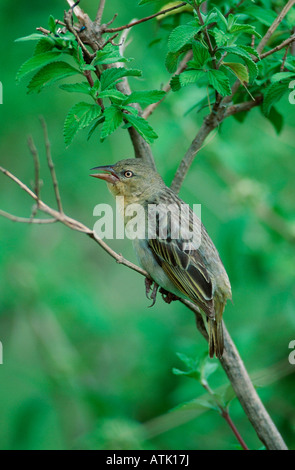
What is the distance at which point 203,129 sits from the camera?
3.33 metres

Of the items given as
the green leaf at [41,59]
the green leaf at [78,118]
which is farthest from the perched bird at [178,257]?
the green leaf at [41,59]

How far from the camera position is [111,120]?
2768 mm

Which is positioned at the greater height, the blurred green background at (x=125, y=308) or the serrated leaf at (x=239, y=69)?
the serrated leaf at (x=239, y=69)

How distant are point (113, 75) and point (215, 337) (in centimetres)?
151

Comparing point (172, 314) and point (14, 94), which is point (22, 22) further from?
point (172, 314)

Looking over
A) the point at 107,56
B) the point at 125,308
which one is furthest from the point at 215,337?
the point at 125,308

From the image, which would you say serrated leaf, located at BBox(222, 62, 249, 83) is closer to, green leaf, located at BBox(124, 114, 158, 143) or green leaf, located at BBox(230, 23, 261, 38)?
green leaf, located at BBox(230, 23, 261, 38)

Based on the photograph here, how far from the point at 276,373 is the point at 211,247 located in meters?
1.19

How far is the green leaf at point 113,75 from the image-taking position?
2768 millimetres

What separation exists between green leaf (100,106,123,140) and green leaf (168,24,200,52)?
38 centimetres

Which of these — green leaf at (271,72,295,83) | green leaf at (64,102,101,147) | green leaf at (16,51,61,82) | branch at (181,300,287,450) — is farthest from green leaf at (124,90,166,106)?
branch at (181,300,287,450)

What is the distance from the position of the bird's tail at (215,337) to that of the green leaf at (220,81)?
4.36ft

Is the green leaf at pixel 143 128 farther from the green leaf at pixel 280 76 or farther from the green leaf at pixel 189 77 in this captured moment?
the green leaf at pixel 280 76

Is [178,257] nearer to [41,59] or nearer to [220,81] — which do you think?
[220,81]
